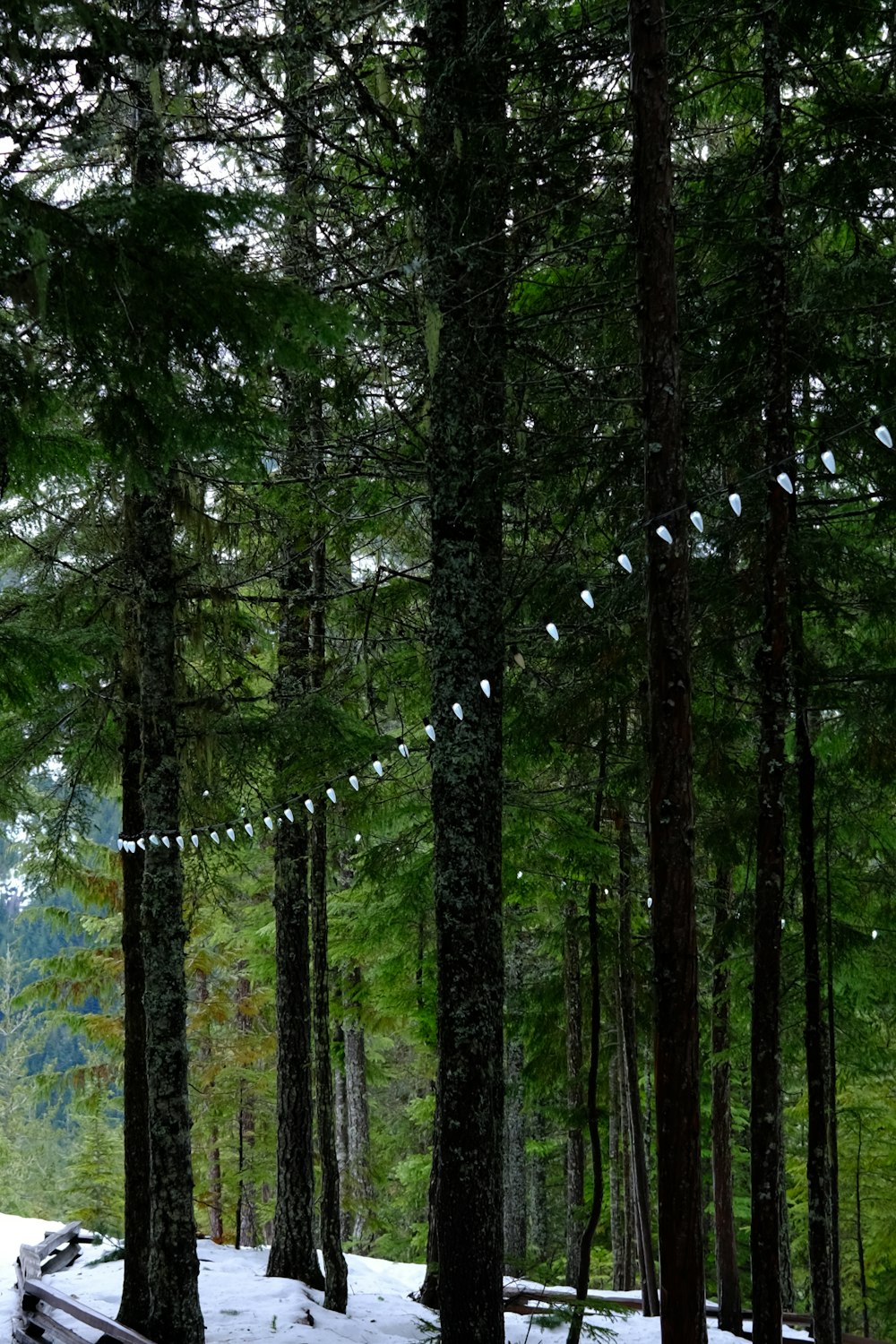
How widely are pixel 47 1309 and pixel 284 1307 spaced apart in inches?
83.2

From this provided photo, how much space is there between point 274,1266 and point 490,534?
8.72m

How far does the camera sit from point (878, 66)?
7785mm

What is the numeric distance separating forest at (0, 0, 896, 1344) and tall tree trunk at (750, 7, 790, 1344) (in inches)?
1.3

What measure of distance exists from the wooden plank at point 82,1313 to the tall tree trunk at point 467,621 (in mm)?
2760

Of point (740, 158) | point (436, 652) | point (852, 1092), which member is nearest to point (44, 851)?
point (436, 652)

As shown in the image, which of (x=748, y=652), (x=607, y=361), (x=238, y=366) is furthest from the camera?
(x=748, y=652)

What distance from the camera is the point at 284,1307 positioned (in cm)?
1034

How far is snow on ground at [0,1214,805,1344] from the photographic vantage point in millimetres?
9586

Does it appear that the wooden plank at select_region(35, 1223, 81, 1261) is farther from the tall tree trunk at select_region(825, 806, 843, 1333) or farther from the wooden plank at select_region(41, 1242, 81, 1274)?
the tall tree trunk at select_region(825, 806, 843, 1333)

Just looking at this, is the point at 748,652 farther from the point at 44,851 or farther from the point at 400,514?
the point at 44,851

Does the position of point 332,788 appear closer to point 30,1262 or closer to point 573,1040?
point 573,1040

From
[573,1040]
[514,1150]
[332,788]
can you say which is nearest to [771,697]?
Answer: [332,788]

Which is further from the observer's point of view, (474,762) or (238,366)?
(474,762)

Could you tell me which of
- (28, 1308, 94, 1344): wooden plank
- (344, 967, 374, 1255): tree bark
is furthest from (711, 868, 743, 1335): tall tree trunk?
(28, 1308, 94, 1344): wooden plank
